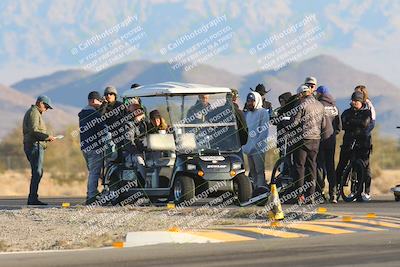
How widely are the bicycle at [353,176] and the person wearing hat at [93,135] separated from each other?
4219mm

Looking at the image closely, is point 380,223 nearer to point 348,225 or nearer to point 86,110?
point 348,225

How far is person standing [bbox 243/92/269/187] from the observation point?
2278 centimetres

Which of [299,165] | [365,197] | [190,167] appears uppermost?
[190,167]

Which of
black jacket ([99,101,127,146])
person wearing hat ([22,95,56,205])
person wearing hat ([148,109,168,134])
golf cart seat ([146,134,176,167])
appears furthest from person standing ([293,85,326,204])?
person wearing hat ([22,95,56,205])

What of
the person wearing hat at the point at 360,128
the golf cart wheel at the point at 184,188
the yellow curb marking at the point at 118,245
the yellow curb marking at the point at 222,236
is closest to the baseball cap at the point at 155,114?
the golf cart wheel at the point at 184,188

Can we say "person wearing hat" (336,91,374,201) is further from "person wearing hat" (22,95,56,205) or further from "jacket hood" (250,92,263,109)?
"person wearing hat" (22,95,56,205)

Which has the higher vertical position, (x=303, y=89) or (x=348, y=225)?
(x=303, y=89)

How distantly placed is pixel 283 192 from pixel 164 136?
7.17 ft

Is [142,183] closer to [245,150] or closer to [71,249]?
[245,150]

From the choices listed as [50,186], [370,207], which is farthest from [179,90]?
[50,186]

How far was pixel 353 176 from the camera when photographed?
23.1m

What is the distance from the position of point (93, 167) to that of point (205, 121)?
2273mm

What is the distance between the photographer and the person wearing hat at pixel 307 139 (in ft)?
70.3

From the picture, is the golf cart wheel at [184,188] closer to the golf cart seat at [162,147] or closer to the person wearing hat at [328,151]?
the golf cart seat at [162,147]
